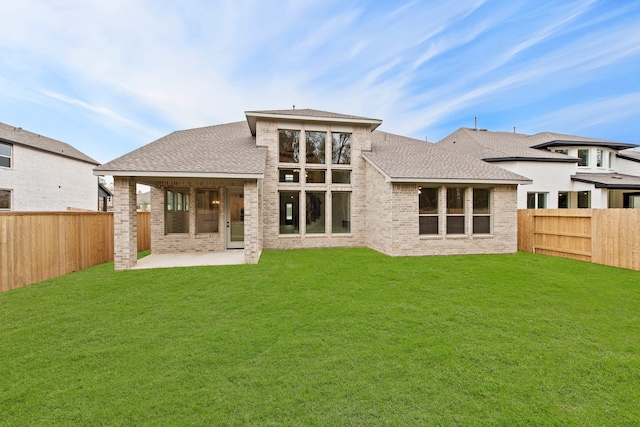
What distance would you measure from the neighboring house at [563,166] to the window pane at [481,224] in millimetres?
6519

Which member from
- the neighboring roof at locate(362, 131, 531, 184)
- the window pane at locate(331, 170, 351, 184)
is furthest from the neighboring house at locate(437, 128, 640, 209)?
the window pane at locate(331, 170, 351, 184)

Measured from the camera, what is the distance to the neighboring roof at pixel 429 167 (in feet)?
34.2

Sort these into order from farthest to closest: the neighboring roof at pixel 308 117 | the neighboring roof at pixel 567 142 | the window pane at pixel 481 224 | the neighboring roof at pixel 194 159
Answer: the neighboring roof at pixel 567 142
the neighboring roof at pixel 308 117
the window pane at pixel 481 224
the neighboring roof at pixel 194 159

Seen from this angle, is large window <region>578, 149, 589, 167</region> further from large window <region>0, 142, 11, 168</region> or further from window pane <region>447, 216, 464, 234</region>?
large window <region>0, 142, 11, 168</region>

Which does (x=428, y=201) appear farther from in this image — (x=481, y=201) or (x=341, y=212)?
(x=341, y=212)

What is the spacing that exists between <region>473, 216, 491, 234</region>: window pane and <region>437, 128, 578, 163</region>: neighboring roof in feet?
23.4

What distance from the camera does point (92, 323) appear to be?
177 inches

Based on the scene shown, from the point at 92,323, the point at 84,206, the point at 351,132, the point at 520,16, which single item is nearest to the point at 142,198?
the point at 84,206

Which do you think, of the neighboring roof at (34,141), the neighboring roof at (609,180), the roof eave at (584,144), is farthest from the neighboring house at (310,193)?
the neighboring roof at (34,141)

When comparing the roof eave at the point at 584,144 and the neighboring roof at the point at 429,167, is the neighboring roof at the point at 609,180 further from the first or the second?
the neighboring roof at the point at 429,167

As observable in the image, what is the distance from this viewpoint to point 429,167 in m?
11.3

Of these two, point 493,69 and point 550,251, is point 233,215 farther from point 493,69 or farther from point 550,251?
point 493,69

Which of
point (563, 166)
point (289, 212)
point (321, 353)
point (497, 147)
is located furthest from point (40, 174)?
point (563, 166)

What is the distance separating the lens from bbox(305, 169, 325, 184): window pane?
12359 mm
